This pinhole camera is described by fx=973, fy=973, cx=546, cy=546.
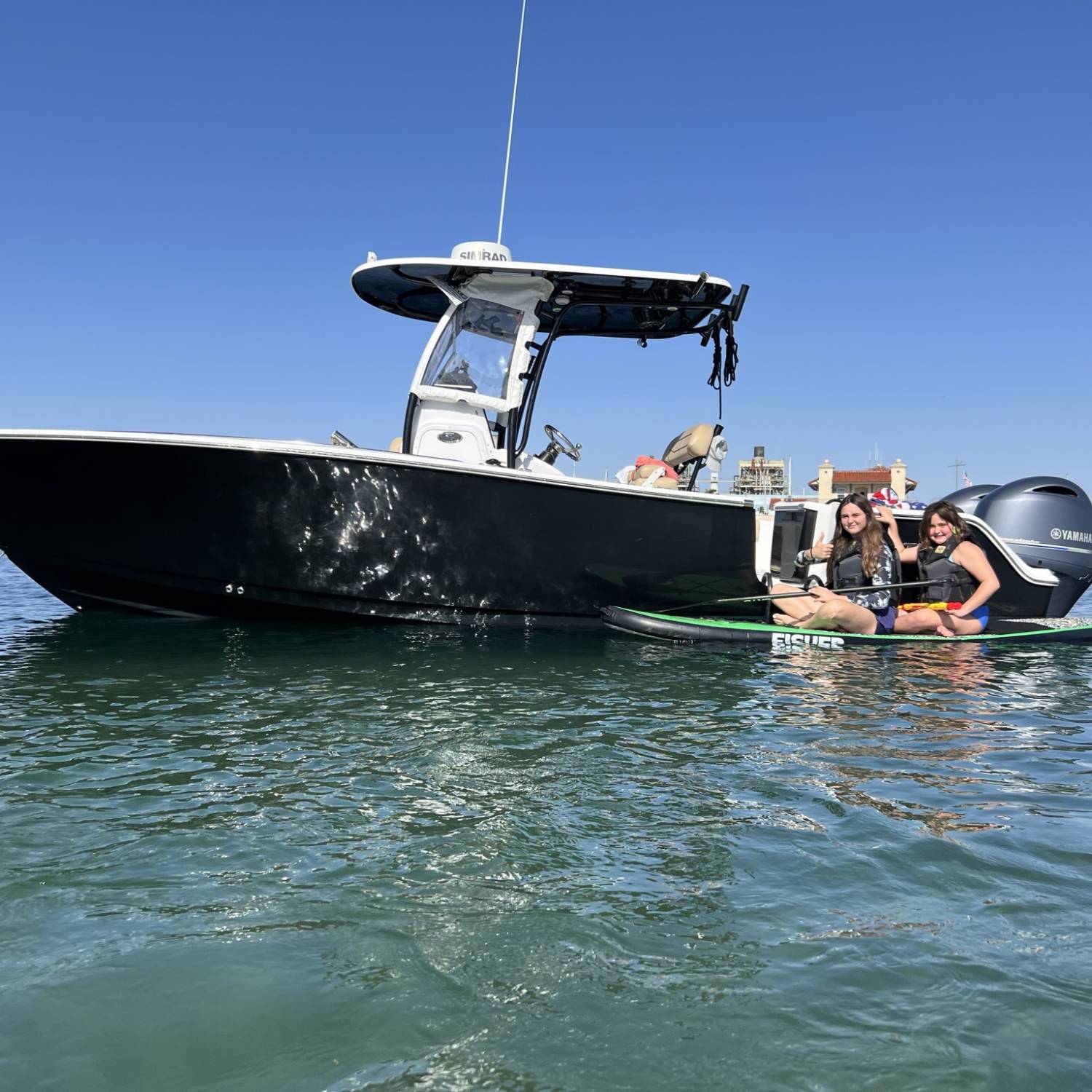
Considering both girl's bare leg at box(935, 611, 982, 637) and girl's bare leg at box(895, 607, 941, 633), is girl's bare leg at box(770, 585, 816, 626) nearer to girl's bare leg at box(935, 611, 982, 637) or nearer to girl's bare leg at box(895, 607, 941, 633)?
girl's bare leg at box(895, 607, 941, 633)

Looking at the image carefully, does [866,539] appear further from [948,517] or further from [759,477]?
[759,477]

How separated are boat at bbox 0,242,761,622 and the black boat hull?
14mm

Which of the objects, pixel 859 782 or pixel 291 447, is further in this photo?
pixel 291 447

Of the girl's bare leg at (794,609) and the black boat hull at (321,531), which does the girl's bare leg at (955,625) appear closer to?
the girl's bare leg at (794,609)

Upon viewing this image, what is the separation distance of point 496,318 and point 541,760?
531 cm

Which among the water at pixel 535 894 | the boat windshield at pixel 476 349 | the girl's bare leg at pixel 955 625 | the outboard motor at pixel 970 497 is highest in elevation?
the boat windshield at pixel 476 349

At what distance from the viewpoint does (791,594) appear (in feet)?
27.1

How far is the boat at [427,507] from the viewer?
23.0 feet

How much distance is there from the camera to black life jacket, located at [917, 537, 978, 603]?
8.41m

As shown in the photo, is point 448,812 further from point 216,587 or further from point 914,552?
point 914,552

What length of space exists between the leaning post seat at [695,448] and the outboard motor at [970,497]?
3.80m

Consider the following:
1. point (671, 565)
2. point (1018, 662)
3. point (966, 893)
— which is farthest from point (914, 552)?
point (966, 893)

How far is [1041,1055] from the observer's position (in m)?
1.85

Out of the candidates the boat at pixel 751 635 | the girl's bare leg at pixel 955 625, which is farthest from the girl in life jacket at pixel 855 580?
the girl's bare leg at pixel 955 625
